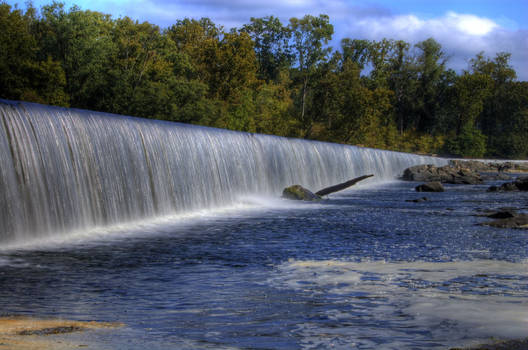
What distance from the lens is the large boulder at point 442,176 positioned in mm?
40281

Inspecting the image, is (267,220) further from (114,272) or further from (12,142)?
Answer: (114,272)

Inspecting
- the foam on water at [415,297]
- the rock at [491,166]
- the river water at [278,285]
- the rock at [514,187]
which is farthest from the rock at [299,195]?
the rock at [491,166]

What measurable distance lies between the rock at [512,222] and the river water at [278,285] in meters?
0.52

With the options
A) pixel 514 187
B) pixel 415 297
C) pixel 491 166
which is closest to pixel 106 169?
pixel 415 297

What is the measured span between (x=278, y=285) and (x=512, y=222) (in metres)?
8.60

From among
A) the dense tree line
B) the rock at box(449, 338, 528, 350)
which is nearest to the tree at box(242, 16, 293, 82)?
the dense tree line

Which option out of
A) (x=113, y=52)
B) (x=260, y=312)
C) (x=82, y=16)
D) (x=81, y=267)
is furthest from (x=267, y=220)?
(x=82, y=16)

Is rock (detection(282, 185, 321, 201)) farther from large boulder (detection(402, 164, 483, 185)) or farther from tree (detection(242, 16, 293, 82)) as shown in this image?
tree (detection(242, 16, 293, 82))

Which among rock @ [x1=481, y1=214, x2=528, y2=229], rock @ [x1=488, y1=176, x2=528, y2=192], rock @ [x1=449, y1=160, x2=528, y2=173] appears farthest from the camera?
rock @ [x1=449, y1=160, x2=528, y2=173]

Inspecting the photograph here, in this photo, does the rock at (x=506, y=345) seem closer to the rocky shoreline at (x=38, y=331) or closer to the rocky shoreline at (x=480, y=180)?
the rocky shoreline at (x=38, y=331)

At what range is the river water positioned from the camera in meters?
5.25

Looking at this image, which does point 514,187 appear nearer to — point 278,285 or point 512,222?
point 512,222

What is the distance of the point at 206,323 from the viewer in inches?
223

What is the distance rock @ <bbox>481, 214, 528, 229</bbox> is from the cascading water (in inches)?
325
